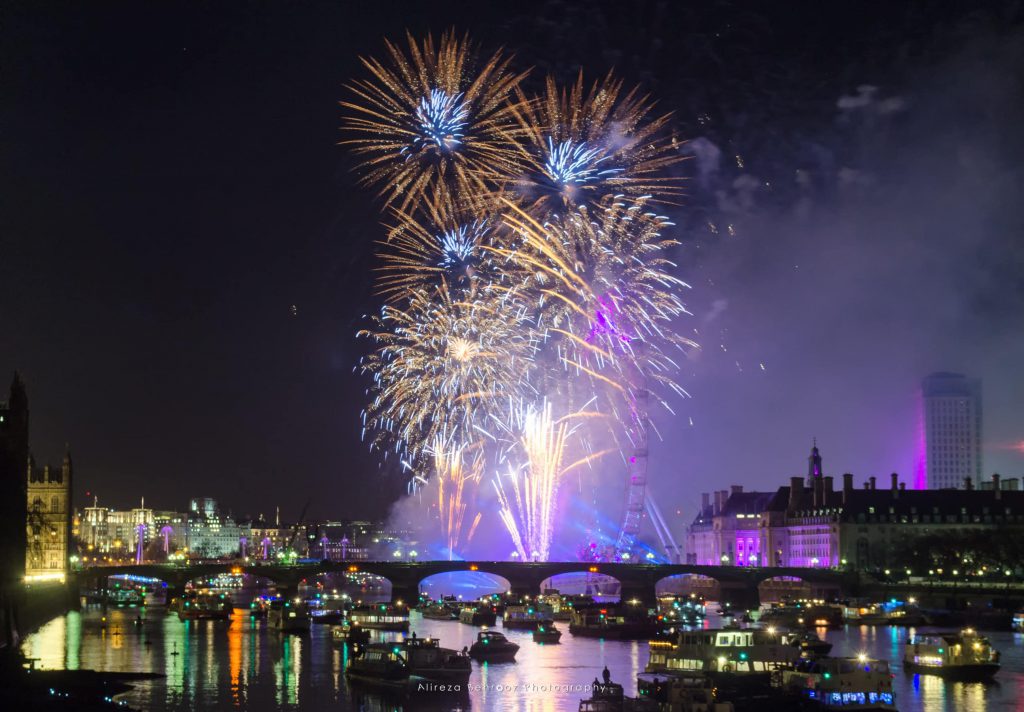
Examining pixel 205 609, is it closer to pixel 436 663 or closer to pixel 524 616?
pixel 524 616

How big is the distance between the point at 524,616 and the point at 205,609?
34780mm

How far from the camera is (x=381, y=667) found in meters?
77.0

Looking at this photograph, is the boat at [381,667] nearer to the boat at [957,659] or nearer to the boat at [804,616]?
the boat at [957,659]

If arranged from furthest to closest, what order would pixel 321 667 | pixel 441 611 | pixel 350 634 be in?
1. pixel 441 611
2. pixel 350 634
3. pixel 321 667

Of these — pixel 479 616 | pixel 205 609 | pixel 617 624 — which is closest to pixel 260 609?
pixel 205 609

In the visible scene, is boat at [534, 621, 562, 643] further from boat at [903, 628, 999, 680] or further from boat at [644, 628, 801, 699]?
boat at [644, 628, 801, 699]

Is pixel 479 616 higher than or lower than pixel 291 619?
lower

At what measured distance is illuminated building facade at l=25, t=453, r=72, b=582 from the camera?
13812 centimetres

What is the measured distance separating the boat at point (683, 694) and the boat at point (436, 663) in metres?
12.0

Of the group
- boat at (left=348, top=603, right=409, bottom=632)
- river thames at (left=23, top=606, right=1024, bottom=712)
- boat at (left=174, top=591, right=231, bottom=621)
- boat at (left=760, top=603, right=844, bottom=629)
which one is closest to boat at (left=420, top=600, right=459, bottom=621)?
river thames at (left=23, top=606, right=1024, bottom=712)

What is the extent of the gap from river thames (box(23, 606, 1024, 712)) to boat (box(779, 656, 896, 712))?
3.81 metres

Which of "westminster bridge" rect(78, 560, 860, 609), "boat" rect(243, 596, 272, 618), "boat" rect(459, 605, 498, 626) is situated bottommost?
"boat" rect(243, 596, 272, 618)

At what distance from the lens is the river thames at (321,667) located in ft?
230

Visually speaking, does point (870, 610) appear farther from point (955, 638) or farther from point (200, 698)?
point (200, 698)
